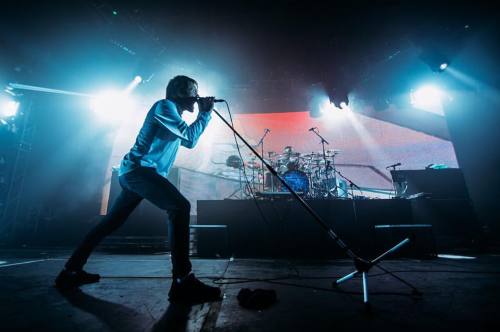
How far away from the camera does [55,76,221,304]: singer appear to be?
161cm

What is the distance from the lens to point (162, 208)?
6.00ft

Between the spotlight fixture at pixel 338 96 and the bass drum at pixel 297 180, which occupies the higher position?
the spotlight fixture at pixel 338 96

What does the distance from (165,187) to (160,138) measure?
44 cm

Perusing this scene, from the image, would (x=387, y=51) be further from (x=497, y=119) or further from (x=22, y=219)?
(x=22, y=219)

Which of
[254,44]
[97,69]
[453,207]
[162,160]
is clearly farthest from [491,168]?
[97,69]

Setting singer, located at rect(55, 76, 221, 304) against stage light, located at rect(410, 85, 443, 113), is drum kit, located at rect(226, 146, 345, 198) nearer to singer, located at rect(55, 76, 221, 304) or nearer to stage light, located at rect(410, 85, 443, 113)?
stage light, located at rect(410, 85, 443, 113)

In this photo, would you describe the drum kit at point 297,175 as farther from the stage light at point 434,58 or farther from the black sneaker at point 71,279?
the black sneaker at point 71,279

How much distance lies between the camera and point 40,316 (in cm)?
125

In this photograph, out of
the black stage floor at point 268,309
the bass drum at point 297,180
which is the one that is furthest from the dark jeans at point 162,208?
the bass drum at point 297,180

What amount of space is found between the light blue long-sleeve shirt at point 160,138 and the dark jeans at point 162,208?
3.3 inches

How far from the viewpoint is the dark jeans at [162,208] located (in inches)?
66.2

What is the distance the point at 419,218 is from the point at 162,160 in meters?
5.48

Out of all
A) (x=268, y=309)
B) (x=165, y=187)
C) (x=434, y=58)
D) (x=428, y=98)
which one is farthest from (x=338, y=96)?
(x=268, y=309)

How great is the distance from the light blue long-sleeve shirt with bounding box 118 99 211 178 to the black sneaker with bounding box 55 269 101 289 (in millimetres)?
889
